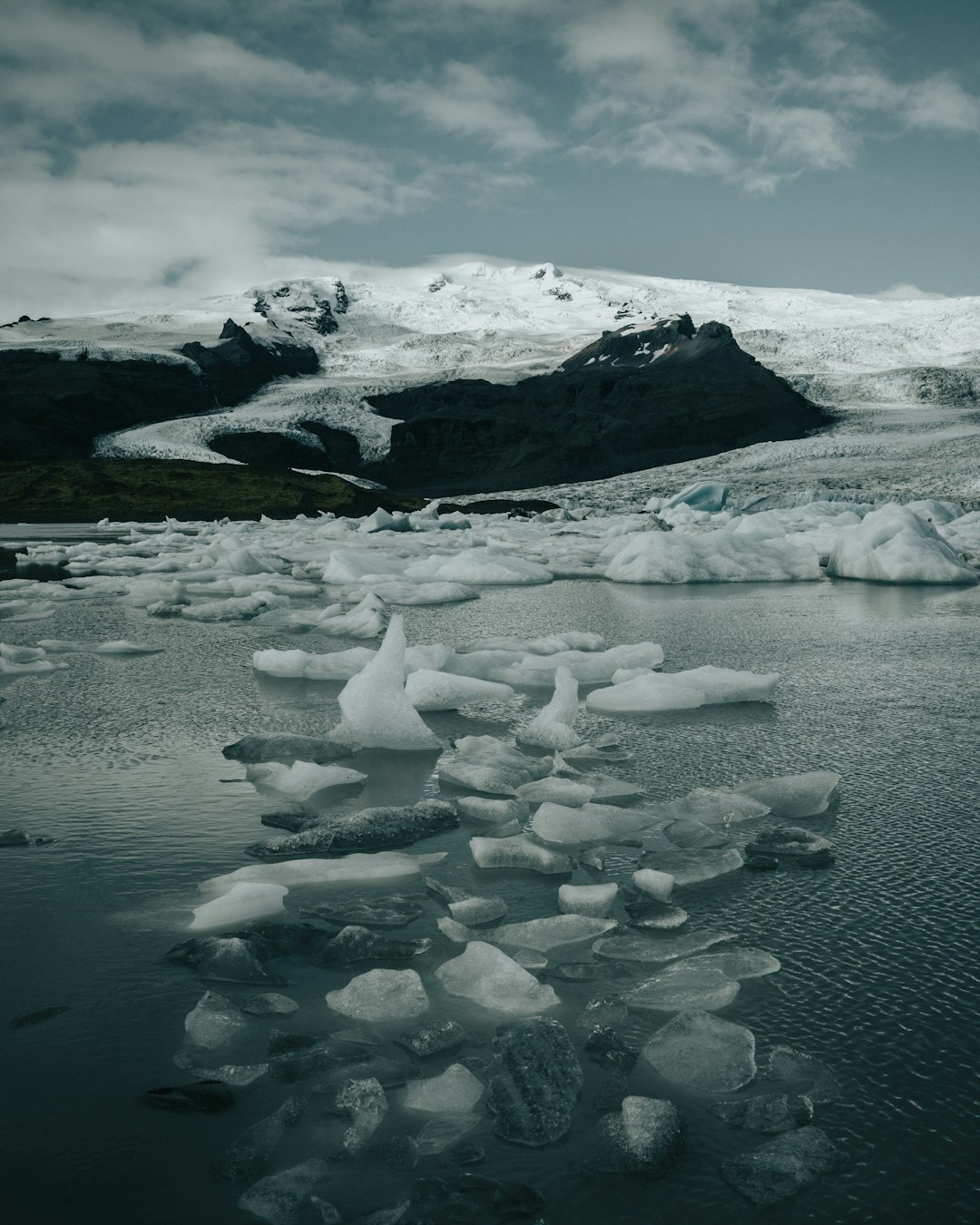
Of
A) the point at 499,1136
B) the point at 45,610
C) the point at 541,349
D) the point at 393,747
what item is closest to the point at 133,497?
the point at 45,610

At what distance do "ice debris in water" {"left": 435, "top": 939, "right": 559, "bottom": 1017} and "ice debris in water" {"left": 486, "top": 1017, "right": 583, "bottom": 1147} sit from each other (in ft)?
0.24

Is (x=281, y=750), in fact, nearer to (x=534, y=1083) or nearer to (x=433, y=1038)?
(x=433, y=1038)

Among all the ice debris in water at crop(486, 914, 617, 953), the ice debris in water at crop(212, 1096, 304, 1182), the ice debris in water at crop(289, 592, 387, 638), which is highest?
the ice debris in water at crop(212, 1096, 304, 1182)

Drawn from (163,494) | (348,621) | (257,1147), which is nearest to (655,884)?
(257,1147)

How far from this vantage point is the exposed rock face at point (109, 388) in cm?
5238

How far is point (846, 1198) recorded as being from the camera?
90 cm

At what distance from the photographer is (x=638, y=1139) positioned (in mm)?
963

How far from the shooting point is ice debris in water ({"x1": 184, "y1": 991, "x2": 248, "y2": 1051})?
1.15 meters

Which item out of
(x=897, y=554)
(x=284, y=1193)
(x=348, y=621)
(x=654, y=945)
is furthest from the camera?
(x=897, y=554)

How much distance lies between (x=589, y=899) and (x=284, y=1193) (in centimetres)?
72

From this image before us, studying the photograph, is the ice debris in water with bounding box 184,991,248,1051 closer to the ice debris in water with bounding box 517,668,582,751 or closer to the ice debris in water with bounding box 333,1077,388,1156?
the ice debris in water with bounding box 333,1077,388,1156

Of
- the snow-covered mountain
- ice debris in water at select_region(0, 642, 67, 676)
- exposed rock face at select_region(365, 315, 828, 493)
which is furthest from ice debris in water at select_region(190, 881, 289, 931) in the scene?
exposed rock face at select_region(365, 315, 828, 493)

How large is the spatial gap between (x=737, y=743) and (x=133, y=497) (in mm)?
24759

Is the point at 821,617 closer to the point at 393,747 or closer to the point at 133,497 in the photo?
the point at 393,747
